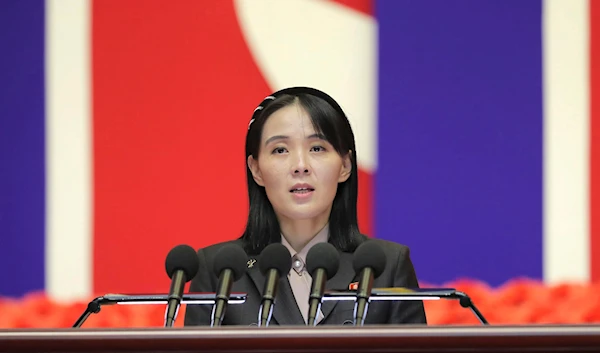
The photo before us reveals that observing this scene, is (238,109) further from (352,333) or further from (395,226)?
(352,333)

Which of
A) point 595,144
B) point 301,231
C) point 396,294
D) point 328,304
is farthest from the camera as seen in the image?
point 595,144

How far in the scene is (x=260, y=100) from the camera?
11.0 feet

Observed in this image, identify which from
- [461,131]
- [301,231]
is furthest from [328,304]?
[461,131]

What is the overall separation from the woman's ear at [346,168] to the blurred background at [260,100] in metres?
1.13

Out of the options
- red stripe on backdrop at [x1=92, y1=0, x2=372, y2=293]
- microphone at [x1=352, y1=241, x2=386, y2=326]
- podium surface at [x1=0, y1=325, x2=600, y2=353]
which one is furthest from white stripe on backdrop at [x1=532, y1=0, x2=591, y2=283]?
podium surface at [x1=0, y1=325, x2=600, y2=353]

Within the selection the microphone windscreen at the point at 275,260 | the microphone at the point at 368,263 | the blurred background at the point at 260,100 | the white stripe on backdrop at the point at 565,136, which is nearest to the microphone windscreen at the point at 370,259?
the microphone at the point at 368,263

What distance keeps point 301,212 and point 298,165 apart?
10 centimetres

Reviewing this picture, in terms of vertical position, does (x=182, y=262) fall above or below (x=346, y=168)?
below

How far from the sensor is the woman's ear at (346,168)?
6.91 ft

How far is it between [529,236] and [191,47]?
1329 mm

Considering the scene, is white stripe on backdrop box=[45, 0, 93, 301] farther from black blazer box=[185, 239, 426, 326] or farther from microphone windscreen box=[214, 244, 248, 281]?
microphone windscreen box=[214, 244, 248, 281]

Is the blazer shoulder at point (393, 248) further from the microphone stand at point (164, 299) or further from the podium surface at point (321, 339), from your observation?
the podium surface at point (321, 339)

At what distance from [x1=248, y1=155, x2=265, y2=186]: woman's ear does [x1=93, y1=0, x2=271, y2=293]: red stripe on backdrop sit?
1227 millimetres

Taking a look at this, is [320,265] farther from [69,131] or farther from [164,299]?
[69,131]
